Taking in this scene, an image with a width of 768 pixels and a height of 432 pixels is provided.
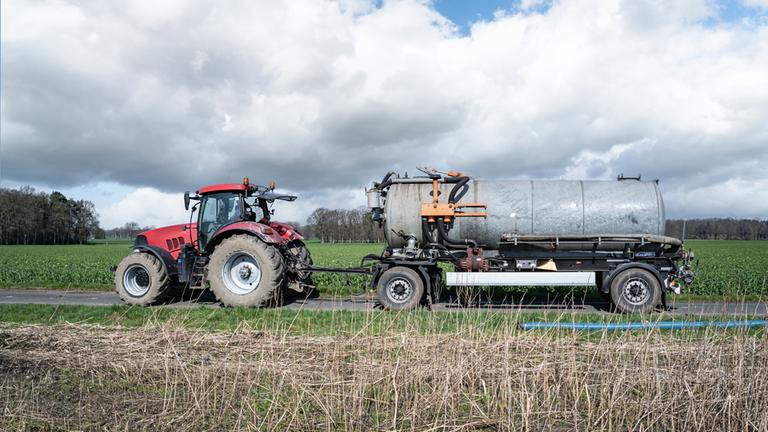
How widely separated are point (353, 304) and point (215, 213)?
384cm

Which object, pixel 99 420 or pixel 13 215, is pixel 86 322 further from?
pixel 13 215

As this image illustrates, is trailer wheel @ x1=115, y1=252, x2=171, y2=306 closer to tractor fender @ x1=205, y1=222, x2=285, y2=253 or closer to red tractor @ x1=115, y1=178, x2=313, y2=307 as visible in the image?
red tractor @ x1=115, y1=178, x2=313, y2=307

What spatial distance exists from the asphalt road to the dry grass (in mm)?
3418

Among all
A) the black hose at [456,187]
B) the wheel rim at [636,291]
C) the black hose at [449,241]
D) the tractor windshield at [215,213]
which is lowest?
the wheel rim at [636,291]

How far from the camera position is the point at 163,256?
1055 centimetres

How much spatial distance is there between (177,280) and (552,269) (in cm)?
854

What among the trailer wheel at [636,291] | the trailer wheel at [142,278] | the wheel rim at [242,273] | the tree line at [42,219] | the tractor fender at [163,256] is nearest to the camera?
the trailer wheel at [636,291]

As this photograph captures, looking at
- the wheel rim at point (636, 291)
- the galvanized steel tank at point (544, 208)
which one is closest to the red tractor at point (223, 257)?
the galvanized steel tank at point (544, 208)

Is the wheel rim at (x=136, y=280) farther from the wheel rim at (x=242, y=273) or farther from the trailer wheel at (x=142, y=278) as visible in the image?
the wheel rim at (x=242, y=273)

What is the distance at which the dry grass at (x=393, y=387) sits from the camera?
4.03 meters

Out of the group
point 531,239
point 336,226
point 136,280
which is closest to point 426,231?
point 531,239

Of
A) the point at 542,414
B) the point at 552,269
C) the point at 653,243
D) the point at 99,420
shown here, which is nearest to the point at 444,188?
the point at 552,269

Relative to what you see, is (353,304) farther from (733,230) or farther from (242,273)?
(733,230)

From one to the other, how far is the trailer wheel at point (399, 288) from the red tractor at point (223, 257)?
7.04 feet
